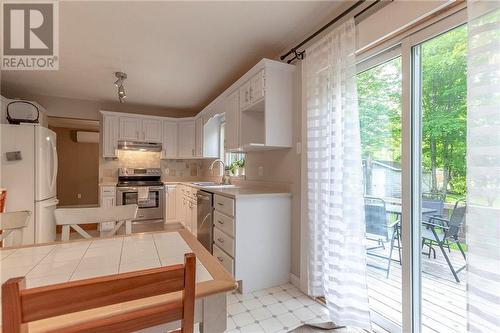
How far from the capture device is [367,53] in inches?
73.4

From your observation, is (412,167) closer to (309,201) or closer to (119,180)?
(309,201)

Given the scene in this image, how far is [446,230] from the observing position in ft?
4.88

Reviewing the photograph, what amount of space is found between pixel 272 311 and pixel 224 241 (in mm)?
763

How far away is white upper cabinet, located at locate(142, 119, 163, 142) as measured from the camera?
4891mm

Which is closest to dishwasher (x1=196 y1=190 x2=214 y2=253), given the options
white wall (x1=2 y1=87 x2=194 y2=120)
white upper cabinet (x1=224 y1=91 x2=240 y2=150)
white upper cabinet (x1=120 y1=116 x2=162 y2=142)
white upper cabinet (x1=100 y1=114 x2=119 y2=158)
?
white upper cabinet (x1=224 y1=91 x2=240 y2=150)

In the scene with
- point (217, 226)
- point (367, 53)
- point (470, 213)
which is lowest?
point (217, 226)

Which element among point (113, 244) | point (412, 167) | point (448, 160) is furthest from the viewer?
point (412, 167)

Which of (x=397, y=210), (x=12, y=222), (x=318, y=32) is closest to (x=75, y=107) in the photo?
(x=12, y=222)

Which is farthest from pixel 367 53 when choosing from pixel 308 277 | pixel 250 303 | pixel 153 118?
pixel 153 118

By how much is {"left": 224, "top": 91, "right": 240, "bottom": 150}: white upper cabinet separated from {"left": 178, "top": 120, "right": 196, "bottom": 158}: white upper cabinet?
6.30 ft

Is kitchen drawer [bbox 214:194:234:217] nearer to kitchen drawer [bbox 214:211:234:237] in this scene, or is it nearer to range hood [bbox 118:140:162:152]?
kitchen drawer [bbox 214:211:234:237]

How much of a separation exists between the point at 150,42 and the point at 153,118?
8.58ft

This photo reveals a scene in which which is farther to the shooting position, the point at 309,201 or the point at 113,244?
the point at 309,201

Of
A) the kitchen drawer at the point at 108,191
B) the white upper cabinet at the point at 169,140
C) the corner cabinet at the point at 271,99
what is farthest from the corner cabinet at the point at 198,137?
the corner cabinet at the point at 271,99
